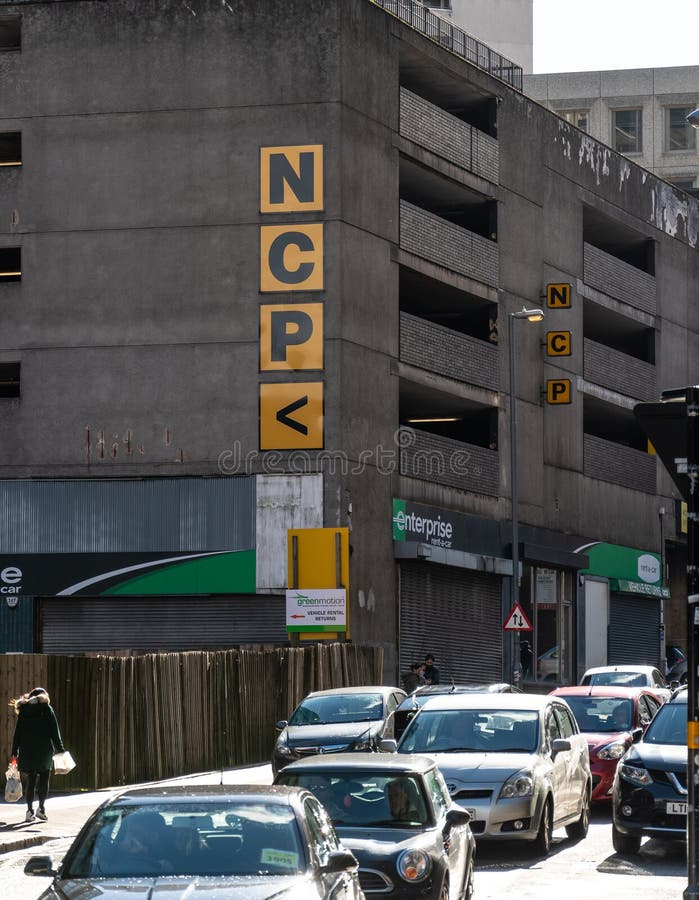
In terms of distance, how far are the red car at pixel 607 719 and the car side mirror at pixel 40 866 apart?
13.8m

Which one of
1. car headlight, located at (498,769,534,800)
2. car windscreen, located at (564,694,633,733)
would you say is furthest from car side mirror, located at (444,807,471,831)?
car windscreen, located at (564,694,633,733)

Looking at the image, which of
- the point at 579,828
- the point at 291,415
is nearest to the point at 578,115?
the point at 291,415

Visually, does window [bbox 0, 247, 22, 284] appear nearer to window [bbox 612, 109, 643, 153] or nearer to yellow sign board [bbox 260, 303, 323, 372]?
yellow sign board [bbox 260, 303, 323, 372]

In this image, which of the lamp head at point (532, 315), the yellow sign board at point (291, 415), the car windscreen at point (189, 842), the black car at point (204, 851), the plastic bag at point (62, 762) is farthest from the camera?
the lamp head at point (532, 315)

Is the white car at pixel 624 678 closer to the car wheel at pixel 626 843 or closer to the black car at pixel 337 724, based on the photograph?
the black car at pixel 337 724

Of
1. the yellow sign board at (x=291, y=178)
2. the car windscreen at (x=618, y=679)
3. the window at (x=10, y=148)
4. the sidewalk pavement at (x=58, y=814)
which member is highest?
the window at (x=10, y=148)

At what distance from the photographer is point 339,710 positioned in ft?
84.9

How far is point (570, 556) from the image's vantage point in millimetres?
51312

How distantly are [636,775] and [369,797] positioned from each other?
5326 millimetres

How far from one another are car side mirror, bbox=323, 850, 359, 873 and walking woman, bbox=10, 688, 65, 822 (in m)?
12.5

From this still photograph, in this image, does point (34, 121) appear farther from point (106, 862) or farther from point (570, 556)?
point (106, 862)

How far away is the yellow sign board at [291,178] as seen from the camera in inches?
1644

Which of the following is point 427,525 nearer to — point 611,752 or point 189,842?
point 611,752

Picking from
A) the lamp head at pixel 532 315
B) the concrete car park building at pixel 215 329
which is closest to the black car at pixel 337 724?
the concrete car park building at pixel 215 329
